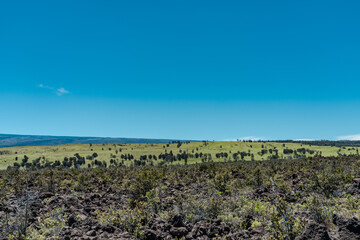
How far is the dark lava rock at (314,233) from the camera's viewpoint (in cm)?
472

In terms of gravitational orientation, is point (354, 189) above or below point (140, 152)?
above

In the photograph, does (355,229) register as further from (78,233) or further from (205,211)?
(78,233)

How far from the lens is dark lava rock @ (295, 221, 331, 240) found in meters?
4.72

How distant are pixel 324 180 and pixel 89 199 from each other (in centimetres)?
1070

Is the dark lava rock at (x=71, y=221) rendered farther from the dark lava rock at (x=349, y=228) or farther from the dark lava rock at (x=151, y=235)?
the dark lava rock at (x=349, y=228)

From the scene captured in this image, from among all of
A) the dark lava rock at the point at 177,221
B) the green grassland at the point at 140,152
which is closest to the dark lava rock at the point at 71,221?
the dark lava rock at the point at 177,221

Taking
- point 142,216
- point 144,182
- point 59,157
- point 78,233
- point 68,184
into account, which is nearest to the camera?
point 78,233

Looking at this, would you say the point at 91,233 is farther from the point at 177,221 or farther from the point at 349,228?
the point at 349,228

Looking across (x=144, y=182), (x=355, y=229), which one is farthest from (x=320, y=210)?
(x=144, y=182)

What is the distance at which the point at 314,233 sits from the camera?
480 centimetres

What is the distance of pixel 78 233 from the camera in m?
6.17

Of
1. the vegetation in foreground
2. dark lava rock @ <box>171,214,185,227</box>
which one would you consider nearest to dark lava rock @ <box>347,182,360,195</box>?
the vegetation in foreground

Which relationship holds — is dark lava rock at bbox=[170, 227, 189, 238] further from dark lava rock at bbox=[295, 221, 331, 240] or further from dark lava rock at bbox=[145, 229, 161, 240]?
dark lava rock at bbox=[295, 221, 331, 240]

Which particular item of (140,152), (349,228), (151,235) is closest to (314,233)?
(349,228)
